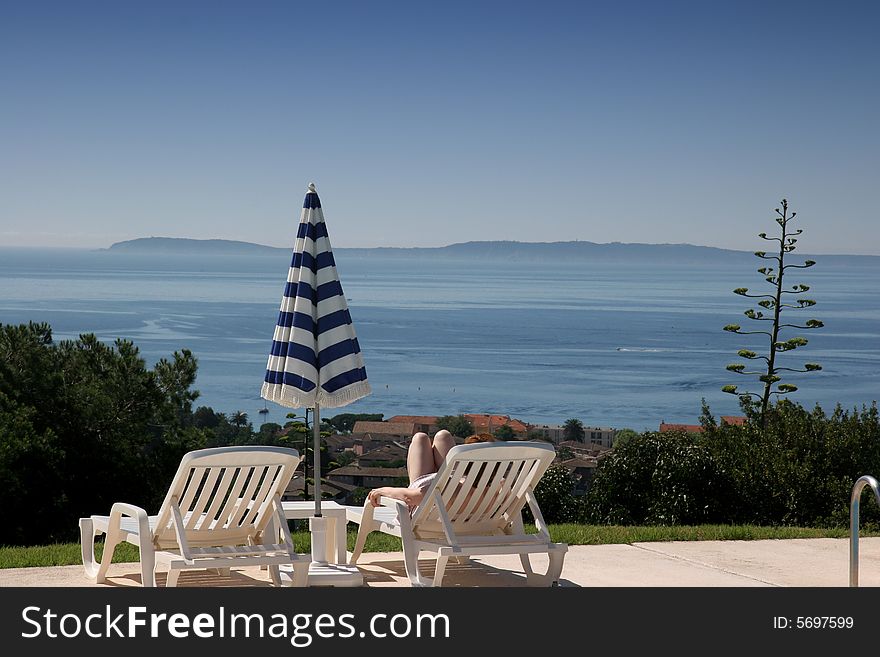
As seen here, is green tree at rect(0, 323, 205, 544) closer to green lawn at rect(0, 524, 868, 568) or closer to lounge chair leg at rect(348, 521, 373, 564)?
green lawn at rect(0, 524, 868, 568)

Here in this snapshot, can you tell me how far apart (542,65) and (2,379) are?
178 ft

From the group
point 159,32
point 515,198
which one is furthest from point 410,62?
point 515,198

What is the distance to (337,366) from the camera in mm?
5809

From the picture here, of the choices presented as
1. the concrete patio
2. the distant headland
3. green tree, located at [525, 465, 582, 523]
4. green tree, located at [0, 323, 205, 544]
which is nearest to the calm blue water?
the distant headland

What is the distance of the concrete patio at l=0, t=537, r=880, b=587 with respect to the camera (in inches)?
224

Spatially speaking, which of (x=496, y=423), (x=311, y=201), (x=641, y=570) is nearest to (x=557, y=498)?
(x=641, y=570)

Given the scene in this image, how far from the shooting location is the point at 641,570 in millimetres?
6102

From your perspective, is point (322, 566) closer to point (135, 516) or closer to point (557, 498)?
point (135, 516)

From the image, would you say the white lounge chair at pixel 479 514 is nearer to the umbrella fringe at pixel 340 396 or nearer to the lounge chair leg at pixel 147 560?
the umbrella fringe at pixel 340 396

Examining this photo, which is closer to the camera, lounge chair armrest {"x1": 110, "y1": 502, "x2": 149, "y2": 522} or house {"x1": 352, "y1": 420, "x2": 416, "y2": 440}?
lounge chair armrest {"x1": 110, "y1": 502, "x2": 149, "y2": 522}

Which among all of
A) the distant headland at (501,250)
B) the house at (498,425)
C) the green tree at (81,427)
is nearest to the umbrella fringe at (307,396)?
the green tree at (81,427)

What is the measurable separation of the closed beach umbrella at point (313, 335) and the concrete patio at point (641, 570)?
2.18ft

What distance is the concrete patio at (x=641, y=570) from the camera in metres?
5.69
